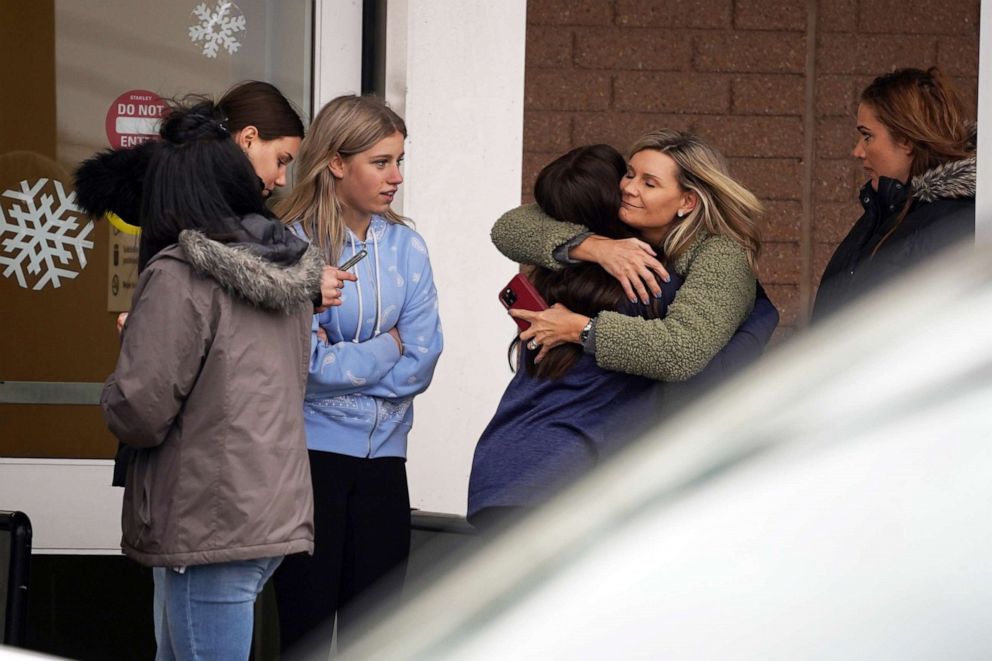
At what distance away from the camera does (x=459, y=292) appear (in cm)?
503

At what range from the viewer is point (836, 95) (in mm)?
5629

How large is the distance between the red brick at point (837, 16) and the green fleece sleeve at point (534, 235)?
2637 mm

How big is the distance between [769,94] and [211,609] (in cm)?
344

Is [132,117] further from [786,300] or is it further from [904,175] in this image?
[904,175]

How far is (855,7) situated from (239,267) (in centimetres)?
351

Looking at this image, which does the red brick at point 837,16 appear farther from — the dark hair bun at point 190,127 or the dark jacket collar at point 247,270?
the dark jacket collar at point 247,270

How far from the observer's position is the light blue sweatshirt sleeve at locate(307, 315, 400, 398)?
3.49m

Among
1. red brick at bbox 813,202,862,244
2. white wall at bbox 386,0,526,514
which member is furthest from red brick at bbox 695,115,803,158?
white wall at bbox 386,0,526,514

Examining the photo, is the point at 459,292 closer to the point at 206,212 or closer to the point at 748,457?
the point at 206,212

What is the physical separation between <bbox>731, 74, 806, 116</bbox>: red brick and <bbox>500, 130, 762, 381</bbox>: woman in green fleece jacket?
7.44 feet

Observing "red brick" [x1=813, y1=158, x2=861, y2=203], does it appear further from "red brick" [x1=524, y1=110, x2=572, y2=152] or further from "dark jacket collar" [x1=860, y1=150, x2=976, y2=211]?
"dark jacket collar" [x1=860, y1=150, x2=976, y2=211]

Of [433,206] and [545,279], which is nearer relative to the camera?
[545,279]

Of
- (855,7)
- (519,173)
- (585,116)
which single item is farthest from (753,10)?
(519,173)

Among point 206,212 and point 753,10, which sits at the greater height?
point 753,10
